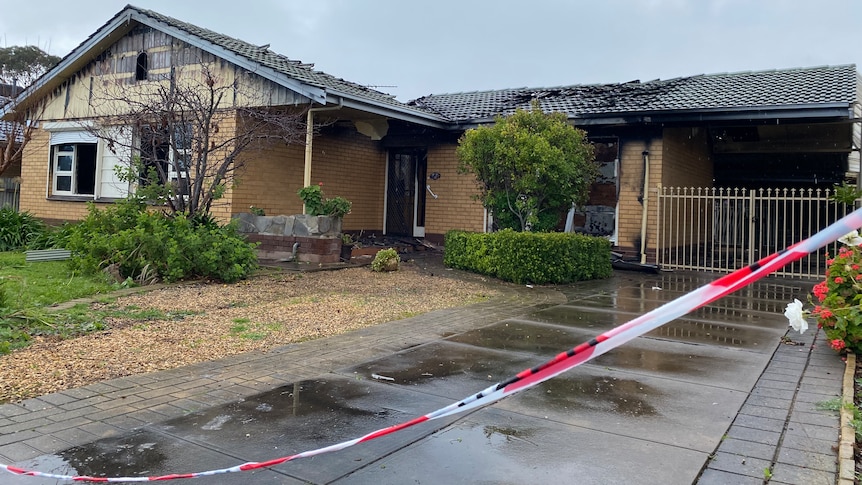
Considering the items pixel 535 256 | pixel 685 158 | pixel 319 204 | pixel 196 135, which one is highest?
pixel 685 158

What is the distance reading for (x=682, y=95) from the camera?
14.5 m

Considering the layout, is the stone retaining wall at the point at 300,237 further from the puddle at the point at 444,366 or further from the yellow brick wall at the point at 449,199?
the puddle at the point at 444,366

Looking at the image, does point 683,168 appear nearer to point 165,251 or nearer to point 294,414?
point 165,251

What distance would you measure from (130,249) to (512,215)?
6.68 m

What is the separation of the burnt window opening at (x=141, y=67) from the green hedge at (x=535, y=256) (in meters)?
8.83

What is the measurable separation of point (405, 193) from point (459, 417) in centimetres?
1382

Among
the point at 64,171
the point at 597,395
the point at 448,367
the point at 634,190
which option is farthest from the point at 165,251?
the point at 634,190

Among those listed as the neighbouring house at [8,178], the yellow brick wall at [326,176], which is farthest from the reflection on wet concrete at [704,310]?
the neighbouring house at [8,178]

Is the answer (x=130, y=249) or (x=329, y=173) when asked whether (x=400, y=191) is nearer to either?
(x=329, y=173)

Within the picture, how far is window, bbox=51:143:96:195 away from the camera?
16.4 m

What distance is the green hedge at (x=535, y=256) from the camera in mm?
10953

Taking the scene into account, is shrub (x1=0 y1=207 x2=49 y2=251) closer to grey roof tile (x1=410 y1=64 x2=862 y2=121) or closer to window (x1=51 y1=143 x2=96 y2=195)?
window (x1=51 y1=143 x2=96 y2=195)

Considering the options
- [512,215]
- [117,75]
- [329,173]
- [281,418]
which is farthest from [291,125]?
[281,418]

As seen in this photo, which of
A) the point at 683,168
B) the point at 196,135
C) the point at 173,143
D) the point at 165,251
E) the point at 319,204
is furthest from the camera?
the point at 683,168
